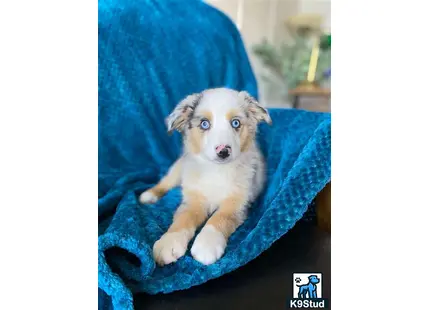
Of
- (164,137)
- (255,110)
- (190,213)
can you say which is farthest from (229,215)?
(164,137)

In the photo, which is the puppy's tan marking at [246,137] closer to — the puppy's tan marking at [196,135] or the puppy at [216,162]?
the puppy at [216,162]

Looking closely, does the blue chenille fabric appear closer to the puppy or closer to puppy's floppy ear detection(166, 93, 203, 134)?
the puppy

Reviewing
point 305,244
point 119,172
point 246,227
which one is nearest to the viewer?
point 305,244

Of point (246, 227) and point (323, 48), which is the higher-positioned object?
point (323, 48)

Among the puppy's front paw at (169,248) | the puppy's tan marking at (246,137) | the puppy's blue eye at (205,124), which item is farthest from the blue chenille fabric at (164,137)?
the puppy's blue eye at (205,124)

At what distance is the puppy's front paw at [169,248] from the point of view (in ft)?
2.95

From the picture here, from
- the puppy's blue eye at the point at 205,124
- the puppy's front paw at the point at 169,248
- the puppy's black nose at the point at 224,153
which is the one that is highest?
the puppy's blue eye at the point at 205,124

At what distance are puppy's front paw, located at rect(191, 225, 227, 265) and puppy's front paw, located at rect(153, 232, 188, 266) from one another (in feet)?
0.10
